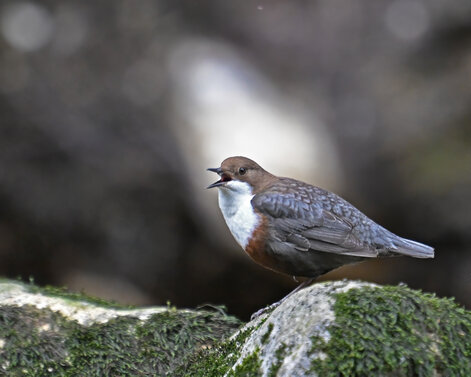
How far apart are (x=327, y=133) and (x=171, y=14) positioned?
211cm

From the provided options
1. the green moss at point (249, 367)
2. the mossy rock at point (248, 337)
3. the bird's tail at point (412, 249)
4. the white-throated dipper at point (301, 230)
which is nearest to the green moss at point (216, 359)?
the mossy rock at point (248, 337)

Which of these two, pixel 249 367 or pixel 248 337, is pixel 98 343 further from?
pixel 249 367

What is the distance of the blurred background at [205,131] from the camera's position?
665 centimetres

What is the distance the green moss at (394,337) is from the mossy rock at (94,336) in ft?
3.34

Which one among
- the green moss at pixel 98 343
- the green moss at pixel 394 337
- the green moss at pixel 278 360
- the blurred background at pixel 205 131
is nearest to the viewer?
the green moss at pixel 394 337

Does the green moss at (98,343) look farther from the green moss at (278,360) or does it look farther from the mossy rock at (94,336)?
the green moss at (278,360)

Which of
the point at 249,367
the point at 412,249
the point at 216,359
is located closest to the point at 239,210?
the point at 412,249

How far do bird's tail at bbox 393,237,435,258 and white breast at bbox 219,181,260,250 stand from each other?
821 mm

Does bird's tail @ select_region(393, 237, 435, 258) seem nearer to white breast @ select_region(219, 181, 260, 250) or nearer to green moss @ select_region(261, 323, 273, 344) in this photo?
white breast @ select_region(219, 181, 260, 250)

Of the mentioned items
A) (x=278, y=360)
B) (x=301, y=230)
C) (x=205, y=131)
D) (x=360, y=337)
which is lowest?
(x=278, y=360)

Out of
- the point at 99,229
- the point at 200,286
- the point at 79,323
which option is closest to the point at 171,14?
the point at 99,229

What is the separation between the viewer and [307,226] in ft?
13.5

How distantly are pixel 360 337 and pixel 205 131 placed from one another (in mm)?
4302

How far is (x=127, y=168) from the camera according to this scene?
6.75m
